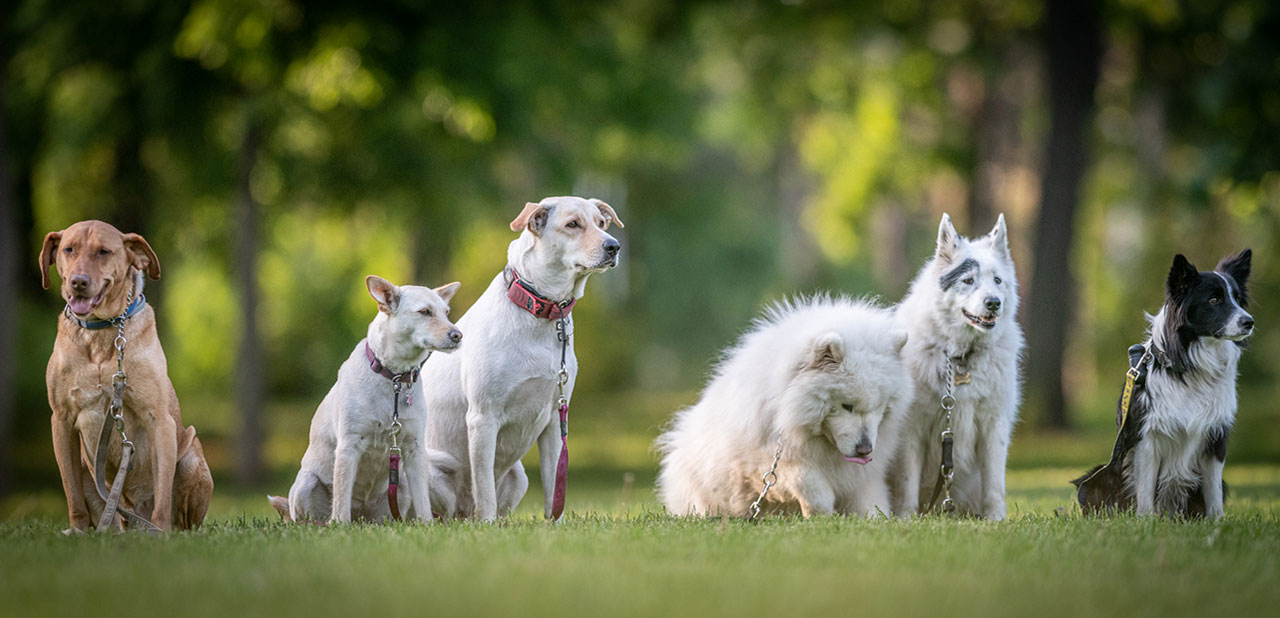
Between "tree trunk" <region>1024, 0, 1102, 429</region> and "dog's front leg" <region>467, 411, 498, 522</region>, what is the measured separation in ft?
48.5

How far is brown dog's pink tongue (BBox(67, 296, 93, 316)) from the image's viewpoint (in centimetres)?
611

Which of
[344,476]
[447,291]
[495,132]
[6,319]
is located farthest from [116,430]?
[495,132]

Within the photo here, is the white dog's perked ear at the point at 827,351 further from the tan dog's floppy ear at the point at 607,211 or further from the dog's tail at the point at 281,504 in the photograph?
the dog's tail at the point at 281,504

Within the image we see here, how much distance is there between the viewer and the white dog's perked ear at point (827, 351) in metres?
7.19

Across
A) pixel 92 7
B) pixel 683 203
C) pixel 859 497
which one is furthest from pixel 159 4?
pixel 683 203

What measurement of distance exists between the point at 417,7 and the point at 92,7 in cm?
471

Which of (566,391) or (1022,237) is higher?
(1022,237)

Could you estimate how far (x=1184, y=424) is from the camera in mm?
6785

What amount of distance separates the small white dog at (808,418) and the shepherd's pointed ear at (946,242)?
0.55m

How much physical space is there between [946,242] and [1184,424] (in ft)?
6.02

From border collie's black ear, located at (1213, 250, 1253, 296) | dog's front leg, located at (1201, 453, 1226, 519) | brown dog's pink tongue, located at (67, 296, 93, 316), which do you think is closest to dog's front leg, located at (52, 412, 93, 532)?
brown dog's pink tongue, located at (67, 296, 93, 316)

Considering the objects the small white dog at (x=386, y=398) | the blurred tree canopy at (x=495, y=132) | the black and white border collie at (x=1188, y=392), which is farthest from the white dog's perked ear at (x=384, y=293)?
the blurred tree canopy at (x=495, y=132)

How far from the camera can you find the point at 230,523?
7418 millimetres

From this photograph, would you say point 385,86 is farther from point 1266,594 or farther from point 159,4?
point 1266,594
